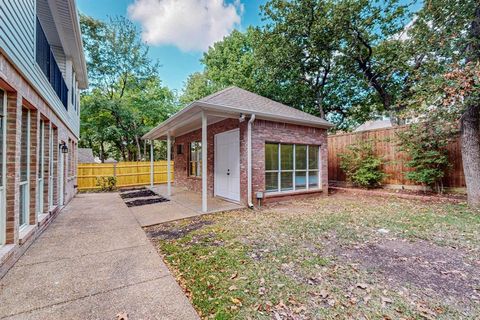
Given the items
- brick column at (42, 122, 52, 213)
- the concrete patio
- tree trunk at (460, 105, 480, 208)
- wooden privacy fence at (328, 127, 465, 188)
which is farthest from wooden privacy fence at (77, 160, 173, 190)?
tree trunk at (460, 105, 480, 208)

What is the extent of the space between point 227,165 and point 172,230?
3582 millimetres

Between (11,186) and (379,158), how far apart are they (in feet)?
36.7

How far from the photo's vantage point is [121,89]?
21.1m

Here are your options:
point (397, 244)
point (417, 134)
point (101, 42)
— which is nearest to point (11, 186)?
point (397, 244)

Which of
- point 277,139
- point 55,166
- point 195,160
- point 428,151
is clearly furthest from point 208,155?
point 428,151

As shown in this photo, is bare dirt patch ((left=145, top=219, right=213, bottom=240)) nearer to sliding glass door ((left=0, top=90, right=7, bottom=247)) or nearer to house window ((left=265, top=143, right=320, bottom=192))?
sliding glass door ((left=0, top=90, right=7, bottom=247))

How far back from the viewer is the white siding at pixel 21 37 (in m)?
3.02

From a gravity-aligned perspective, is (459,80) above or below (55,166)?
above

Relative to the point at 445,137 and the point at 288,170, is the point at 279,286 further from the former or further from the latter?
the point at 445,137

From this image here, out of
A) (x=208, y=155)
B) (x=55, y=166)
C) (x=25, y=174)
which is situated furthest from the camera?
(x=208, y=155)

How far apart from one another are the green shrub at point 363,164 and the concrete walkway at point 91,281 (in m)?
8.86

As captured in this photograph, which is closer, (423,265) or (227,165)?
(423,265)

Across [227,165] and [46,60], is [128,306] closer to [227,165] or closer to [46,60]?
[227,165]

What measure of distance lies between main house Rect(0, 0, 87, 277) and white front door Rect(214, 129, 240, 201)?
5.07 m
